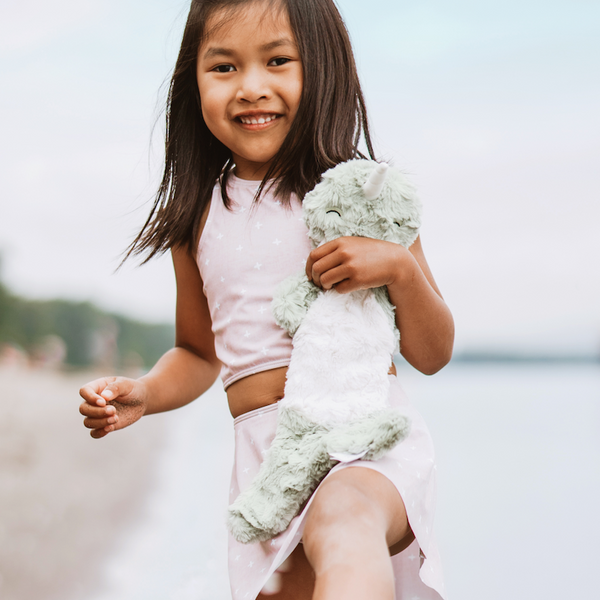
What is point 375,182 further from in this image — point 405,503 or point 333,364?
point 405,503

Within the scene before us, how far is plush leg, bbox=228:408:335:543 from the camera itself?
26.6 inches

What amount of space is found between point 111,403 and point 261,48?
47 centimetres

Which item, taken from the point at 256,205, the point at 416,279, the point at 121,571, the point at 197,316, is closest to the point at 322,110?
the point at 256,205

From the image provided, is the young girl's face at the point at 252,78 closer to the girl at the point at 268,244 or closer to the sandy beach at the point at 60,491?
the girl at the point at 268,244

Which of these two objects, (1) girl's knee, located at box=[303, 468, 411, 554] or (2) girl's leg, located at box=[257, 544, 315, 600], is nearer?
(1) girl's knee, located at box=[303, 468, 411, 554]

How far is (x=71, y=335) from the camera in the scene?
628 centimetres

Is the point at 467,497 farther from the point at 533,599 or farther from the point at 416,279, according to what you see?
the point at 416,279

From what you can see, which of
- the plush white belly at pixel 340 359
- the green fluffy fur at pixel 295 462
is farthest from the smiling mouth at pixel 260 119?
the green fluffy fur at pixel 295 462

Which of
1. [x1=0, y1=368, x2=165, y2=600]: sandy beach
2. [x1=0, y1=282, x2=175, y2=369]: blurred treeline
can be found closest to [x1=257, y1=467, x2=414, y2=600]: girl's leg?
[x1=0, y1=368, x2=165, y2=600]: sandy beach

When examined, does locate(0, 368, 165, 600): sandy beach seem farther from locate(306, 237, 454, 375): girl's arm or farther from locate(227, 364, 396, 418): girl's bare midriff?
locate(306, 237, 454, 375): girl's arm

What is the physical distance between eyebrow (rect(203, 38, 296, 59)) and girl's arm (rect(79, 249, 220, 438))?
27 centimetres

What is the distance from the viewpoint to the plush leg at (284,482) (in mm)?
675

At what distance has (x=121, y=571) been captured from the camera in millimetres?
1731

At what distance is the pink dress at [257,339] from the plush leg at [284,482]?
6cm
